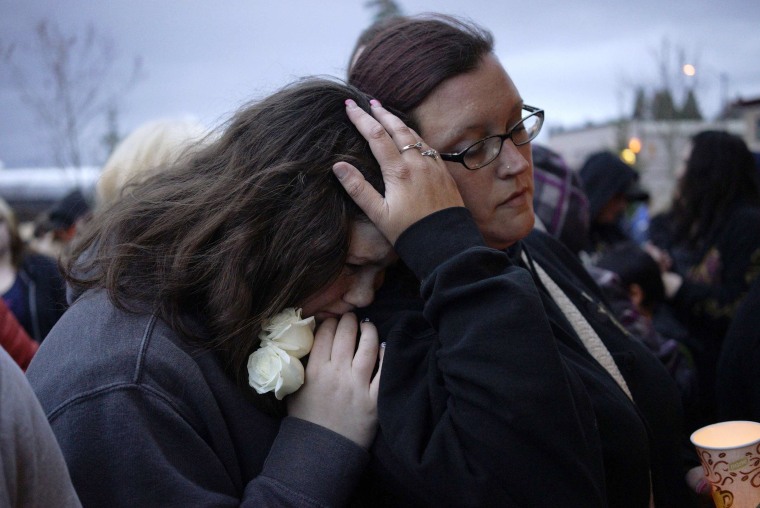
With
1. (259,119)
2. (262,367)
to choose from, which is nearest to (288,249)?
(262,367)

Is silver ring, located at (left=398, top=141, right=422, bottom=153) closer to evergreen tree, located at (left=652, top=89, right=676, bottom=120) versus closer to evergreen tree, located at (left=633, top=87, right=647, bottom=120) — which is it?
evergreen tree, located at (left=652, top=89, right=676, bottom=120)

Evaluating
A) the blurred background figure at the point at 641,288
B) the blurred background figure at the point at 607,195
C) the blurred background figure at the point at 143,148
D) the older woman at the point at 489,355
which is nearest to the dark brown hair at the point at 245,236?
the older woman at the point at 489,355

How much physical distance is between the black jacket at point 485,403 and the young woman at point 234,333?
0.43 ft

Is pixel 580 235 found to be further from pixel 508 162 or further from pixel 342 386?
pixel 342 386

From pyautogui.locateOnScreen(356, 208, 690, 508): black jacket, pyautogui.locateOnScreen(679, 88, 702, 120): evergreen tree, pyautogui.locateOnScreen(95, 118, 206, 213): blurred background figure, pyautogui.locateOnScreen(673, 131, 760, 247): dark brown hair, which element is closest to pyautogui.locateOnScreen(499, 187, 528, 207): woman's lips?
pyautogui.locateOnScreen(356, 208, 690, 508): black jacket

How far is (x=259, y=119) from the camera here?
6.21 ft

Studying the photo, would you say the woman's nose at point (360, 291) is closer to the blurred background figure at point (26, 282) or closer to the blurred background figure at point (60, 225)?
the blurred background figure at point (26, 282)

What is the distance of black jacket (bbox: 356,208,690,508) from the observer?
1.49 metres

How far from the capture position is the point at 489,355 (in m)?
1.50

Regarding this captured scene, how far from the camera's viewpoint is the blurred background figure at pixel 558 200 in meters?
3.42

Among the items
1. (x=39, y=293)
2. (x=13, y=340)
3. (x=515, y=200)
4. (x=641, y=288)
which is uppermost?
(x=515, y=200)

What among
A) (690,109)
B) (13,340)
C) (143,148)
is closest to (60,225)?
(143,148)

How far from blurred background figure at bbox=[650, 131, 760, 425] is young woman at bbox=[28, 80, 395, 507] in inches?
105

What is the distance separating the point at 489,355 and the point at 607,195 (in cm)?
389
